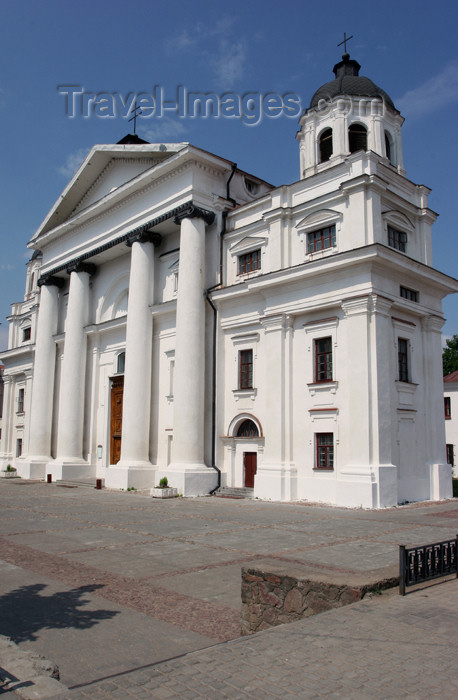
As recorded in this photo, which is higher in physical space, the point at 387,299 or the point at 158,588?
the point at 387,299

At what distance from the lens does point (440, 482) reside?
70.2ft

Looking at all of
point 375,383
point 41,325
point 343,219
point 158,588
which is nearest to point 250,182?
point 343,219

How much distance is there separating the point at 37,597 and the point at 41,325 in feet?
97.6

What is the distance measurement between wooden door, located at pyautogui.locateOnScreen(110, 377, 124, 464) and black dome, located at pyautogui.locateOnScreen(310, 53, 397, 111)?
16.4 meters

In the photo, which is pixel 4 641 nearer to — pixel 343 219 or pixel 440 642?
pixel 440 642

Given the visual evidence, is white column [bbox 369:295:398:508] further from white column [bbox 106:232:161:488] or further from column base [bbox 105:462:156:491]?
white column [bbox 106:232:161:488]

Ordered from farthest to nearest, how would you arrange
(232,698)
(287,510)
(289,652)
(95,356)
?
(95,356) → (287,510) → (289,652) → (232,698)

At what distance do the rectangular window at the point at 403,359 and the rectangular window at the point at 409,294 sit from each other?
1584 millimetres

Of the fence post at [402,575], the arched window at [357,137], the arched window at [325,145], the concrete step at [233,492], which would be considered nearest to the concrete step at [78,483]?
the concrete step at [233,492]

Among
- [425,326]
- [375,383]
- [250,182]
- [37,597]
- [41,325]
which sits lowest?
[37,597]

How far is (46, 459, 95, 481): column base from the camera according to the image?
100 feet

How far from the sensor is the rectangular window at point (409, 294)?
70.1ft

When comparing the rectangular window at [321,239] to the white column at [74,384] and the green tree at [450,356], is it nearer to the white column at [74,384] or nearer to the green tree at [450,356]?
the white column at [74,384]

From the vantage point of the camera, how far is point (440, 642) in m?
4.99
